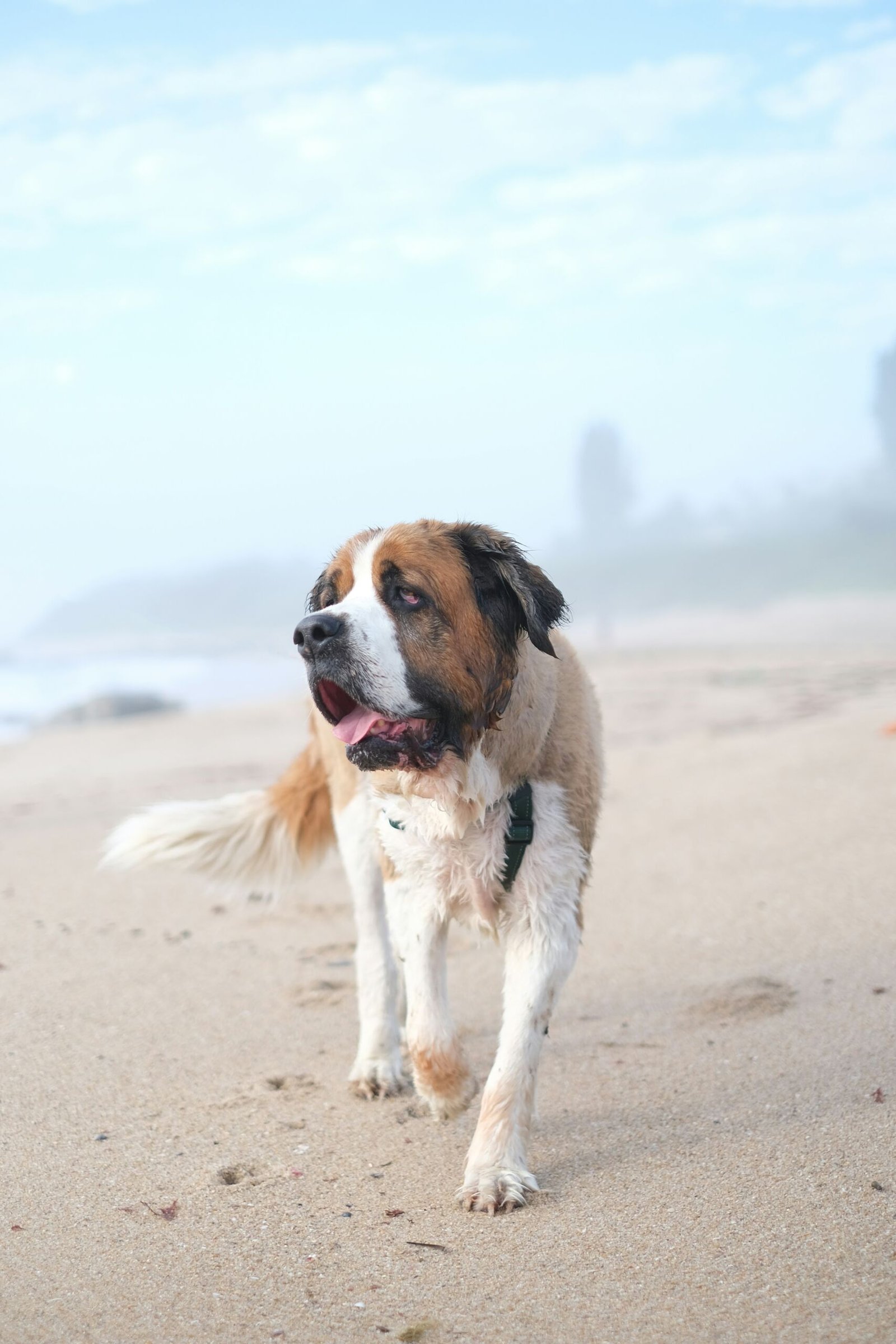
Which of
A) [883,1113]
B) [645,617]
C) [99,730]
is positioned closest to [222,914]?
[883,1113]

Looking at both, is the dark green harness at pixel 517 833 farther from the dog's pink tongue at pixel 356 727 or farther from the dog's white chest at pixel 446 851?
the dog's pink tongue at pixel 356 727

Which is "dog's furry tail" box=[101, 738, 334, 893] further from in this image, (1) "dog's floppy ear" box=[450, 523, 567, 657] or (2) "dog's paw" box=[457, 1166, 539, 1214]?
(2) "dog's paw" box=[457, 1166, 539, 1214]

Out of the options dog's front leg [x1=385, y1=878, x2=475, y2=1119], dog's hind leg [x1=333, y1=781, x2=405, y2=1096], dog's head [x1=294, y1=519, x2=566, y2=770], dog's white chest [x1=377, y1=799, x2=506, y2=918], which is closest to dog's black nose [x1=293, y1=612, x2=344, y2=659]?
dog's head [x1=294, y1=519, x2=566, y2=770]

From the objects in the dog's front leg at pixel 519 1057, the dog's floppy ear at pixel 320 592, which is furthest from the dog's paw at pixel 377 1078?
the dog's floppy ear at pixel 320 592

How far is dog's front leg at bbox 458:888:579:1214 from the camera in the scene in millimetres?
3318

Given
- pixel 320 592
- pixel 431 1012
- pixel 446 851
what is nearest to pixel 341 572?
pixel 320 592

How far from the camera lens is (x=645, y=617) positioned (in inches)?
1633

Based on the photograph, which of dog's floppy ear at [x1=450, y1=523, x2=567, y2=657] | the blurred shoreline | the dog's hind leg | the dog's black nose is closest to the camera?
the dog's black nose

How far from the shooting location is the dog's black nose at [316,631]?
3.13 metres

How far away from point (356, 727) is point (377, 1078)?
155 centimetres

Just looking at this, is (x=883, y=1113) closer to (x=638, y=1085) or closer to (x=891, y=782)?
(x=638, y=1085)

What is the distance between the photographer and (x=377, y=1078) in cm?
427

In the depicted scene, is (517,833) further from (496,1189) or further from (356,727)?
(496,1189)

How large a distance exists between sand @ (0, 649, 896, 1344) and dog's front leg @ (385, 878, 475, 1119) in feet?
0.71
